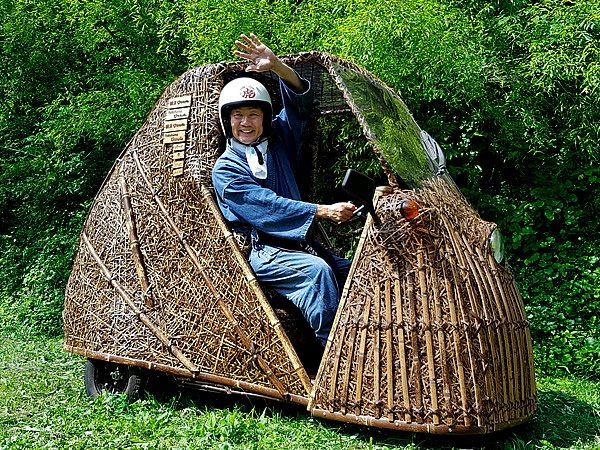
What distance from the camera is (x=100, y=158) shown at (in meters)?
10.6

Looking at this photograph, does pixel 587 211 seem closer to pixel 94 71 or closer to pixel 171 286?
pixel 171 286

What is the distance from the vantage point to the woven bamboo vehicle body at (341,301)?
12.8 ft

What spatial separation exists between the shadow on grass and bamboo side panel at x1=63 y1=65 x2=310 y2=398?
477 millimetres

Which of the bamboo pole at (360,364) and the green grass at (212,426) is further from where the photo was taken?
the green grass at (212,426)

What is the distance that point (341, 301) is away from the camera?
4.17 metres

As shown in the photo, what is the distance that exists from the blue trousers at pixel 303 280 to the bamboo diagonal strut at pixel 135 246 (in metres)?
0.84

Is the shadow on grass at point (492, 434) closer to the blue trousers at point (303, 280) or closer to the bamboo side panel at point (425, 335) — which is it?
the bamboo side panel at point (425, 335)

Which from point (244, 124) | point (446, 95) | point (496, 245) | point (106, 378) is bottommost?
point (106, 378)

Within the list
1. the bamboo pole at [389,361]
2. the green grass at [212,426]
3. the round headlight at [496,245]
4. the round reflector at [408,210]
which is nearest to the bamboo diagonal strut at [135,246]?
the green grass at [212,426]

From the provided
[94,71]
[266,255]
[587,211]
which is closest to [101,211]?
[266,255]

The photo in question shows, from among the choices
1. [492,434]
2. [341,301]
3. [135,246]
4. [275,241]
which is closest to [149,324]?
[135,246]

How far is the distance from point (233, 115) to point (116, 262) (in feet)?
4.48

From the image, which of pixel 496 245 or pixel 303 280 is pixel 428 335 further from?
pixel 303 280

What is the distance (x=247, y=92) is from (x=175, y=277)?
4.44ft
